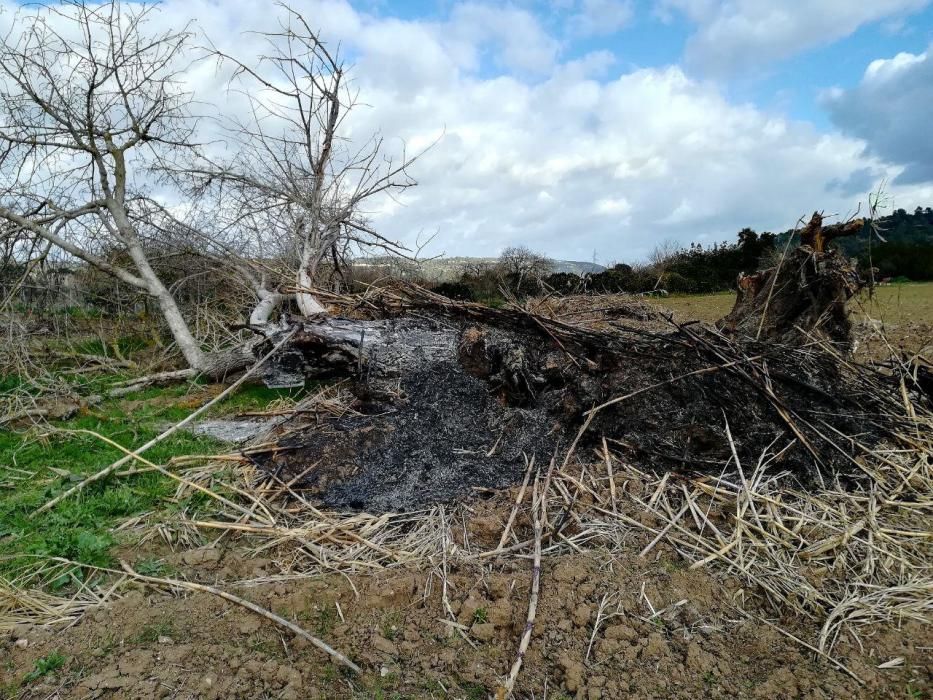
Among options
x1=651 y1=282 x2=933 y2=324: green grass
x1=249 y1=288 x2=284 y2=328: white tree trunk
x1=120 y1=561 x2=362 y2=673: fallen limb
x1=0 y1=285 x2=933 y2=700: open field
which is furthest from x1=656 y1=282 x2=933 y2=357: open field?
x1=249 y1=288 x2=284 y2=328: white tree trunk

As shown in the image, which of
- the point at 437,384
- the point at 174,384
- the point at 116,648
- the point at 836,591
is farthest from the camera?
the point at 174,384

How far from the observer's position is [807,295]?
516 cm

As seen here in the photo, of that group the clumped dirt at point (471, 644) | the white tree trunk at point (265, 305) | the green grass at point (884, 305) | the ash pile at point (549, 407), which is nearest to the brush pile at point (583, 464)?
the ash pile at point (549, 407)

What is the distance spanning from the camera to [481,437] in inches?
162

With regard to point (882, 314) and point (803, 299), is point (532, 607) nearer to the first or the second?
point (803, 299)

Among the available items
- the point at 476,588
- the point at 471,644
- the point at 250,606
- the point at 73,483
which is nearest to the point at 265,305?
the point at 73,483

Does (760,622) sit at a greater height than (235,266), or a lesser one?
lesser

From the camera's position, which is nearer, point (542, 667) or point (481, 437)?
point (542, 667)

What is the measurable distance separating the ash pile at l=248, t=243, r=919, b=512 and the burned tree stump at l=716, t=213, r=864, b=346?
0.41 meters

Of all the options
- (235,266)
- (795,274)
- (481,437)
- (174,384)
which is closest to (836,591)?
(481,437)

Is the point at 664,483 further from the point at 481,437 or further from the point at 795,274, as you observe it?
the point at 795,274

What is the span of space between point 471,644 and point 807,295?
425 centimetres

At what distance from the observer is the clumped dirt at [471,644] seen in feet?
7.80

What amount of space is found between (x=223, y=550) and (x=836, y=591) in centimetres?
322
